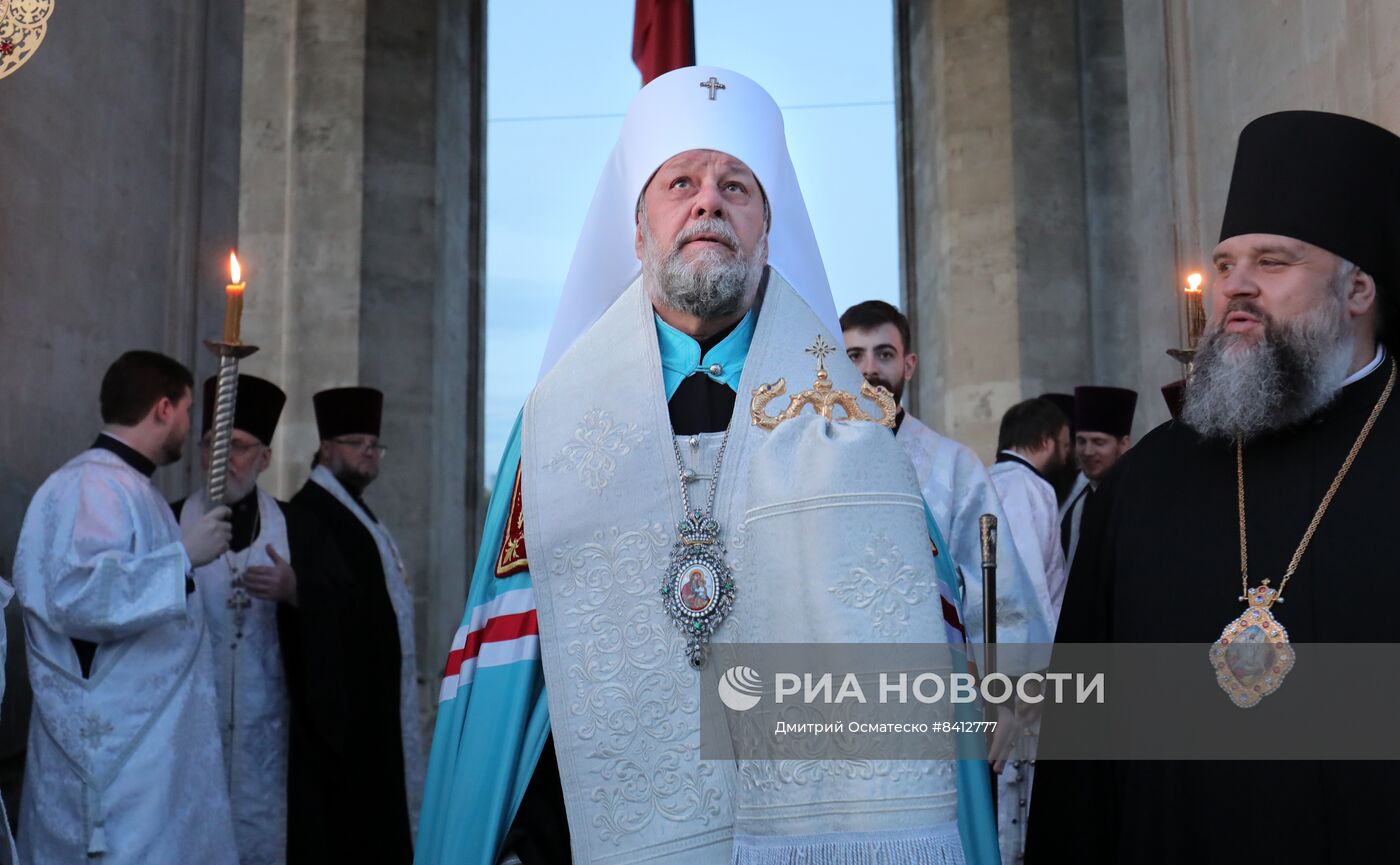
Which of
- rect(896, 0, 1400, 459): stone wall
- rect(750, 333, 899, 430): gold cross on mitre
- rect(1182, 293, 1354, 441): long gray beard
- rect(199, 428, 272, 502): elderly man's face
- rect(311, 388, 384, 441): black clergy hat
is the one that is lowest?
rect(750, 333, 899, 430): gold cross on mitre

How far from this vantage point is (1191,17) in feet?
20.4

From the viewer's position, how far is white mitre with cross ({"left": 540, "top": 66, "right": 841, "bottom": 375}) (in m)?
3.02

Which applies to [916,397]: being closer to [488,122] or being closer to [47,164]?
[488,122]

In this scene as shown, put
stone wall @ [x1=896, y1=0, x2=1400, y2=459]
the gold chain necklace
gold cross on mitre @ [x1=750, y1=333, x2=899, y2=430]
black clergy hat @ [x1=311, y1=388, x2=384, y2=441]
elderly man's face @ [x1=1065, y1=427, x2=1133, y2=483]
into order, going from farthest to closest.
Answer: stone wall @ [x1=896, y1=0, x2=1400, y2=459] < black clergy hat @ [x1=311, y1=388, x2=384, y2=441] < elderly man's face @ [x1=1065, y1=427, x2=1133, y2=483] < the gold chain necklace < gold cross on mitre @ [x1=750, y1=333, x2=899, y2=430]

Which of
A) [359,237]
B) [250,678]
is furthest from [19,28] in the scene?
[359,237]

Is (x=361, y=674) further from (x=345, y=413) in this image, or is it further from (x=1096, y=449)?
(x=1096, y=449)

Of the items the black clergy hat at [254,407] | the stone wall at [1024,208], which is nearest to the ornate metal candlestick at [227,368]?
the black clergy hat at [254,407]

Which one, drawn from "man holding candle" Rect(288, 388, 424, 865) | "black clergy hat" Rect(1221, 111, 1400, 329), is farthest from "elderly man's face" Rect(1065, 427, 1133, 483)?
"black clergy hat" Rect(1221, 111, 1400, 329)

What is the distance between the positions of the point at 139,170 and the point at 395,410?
552 centimetres

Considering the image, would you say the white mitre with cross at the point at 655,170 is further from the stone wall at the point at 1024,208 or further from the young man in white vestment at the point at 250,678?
the stone wall at the point at 1024,208

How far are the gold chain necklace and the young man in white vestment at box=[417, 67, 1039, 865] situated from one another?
521 millimetres

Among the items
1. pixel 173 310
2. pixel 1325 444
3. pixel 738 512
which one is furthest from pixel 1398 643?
pixel 173 310

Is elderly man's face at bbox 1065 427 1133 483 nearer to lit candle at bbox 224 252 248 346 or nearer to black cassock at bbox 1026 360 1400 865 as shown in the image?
black cassock at bbox 1026 360 1400 865

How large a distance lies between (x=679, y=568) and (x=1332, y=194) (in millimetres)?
1433
